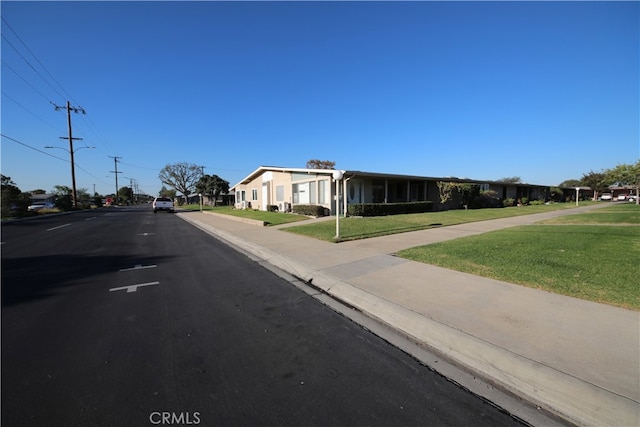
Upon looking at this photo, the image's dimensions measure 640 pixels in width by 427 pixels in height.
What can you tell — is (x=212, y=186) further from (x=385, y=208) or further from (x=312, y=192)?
(x=385, y=208)

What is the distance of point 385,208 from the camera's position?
1938 centimetres

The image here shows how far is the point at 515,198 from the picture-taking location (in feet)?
119

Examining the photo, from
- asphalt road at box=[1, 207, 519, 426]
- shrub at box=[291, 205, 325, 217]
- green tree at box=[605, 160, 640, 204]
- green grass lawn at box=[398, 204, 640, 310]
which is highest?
green tree at box=[605, 160, 640, 204]

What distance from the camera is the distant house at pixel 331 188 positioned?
19.4 m

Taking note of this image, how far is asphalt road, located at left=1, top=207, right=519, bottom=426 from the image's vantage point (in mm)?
2182

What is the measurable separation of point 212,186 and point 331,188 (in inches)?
1925

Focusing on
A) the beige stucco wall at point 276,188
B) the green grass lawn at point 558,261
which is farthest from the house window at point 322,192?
the green grass lawn at point 558,261

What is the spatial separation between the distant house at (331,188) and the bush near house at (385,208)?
0.83 m

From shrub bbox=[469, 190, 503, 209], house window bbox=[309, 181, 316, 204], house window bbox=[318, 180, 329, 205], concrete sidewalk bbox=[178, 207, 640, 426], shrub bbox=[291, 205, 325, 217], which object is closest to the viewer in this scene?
concrete sidewalk bbox=[178, 207, 640, 426]

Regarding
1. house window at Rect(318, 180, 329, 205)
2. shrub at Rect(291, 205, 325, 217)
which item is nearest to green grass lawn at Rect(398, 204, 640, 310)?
shrub at Rect(291, 205, 325, 217)

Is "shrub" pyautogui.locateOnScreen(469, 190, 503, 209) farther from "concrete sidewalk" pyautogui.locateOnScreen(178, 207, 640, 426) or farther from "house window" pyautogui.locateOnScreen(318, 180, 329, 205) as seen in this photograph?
"concrete sidewalk" pyautogui.locateOnScreen(178, 207, 640, 426)

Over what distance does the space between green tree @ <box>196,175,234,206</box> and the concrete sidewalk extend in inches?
2375

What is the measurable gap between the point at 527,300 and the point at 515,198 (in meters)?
38.8

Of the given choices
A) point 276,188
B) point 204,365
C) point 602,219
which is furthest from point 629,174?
point 204,365
